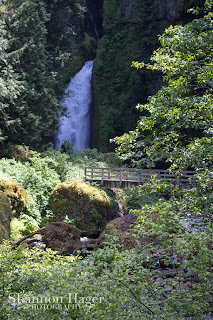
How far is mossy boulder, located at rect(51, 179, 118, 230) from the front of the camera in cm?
1534

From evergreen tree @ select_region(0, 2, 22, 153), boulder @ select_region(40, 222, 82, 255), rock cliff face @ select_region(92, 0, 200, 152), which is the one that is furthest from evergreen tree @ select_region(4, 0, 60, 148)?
boulder @ select_region(40, 222, 82, 255)

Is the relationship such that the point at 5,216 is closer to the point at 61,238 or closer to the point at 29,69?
the point at 61,238

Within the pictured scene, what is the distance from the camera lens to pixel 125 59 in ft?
100

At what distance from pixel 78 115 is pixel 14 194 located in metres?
18.8

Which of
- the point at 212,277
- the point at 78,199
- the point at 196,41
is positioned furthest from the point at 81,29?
the point at 212,277

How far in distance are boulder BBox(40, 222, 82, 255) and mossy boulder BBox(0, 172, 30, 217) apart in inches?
99.8

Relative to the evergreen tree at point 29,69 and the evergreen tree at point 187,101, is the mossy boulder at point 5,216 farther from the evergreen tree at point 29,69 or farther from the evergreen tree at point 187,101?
the evergreen tree at point 29,69

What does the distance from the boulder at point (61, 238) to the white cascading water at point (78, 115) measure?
18.9 m

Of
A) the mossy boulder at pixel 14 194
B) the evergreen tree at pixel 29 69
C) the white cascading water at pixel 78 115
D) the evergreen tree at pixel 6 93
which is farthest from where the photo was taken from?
the white cascading water at pixel 78 115

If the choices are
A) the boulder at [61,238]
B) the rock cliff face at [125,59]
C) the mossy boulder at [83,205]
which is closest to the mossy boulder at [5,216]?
the boulder at [61,238]

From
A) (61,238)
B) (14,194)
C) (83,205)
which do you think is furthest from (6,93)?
(61,238)

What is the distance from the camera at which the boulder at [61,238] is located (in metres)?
11.2

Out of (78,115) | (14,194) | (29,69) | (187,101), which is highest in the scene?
(29,69)

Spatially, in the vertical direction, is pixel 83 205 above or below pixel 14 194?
below
